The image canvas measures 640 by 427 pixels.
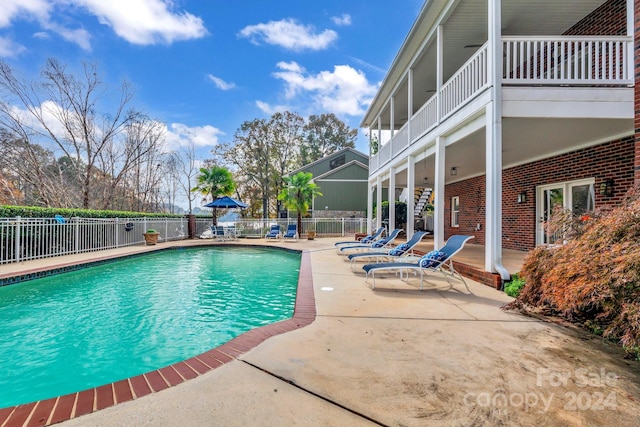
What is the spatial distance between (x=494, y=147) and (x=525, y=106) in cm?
96

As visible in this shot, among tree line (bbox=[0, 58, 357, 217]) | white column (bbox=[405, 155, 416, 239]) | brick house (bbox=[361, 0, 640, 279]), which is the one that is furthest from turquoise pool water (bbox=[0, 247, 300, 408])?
tree line (bbox=[0, 58, 357, 217])

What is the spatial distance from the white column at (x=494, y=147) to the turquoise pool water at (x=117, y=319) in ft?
12.3

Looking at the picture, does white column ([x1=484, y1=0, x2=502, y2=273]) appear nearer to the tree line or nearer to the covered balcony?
the covered balcony

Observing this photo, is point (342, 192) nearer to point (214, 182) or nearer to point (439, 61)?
point (214, 182)

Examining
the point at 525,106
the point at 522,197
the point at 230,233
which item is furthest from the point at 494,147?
the point at 230,233

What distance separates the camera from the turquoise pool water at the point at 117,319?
298 cm

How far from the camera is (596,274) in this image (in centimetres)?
292

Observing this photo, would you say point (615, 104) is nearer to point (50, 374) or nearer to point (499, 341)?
point (499, 341)

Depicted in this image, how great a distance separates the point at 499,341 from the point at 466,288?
7.97ft

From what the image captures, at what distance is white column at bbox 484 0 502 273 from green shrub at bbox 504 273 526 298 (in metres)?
0.34

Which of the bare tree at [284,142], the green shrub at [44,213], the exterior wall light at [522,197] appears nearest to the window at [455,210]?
the exterior wall light at [522,197]

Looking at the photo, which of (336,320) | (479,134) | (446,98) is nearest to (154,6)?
(446,98)

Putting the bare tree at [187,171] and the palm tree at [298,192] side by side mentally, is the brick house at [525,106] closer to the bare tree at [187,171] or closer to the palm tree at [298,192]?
the palm tree at [298,192]

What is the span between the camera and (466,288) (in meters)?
5.30
